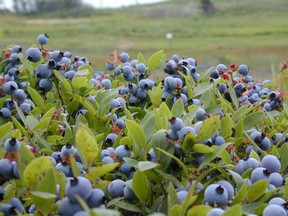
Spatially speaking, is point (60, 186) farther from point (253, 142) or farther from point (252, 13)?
point (252, 13)

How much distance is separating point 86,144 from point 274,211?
0.42m

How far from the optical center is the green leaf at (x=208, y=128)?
4.03 feet

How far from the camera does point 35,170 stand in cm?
97

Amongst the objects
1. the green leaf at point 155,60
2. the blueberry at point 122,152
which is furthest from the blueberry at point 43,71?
the blueberry at point 122,152

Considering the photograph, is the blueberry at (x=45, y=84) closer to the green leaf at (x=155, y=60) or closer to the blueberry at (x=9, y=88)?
the blueberry at (x=9, y=88)

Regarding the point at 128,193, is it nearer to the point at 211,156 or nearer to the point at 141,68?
the point at 211,156

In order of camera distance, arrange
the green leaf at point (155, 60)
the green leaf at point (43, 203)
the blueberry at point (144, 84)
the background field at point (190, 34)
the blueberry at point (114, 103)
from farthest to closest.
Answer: the background field at point (190, 34) → the green leaf at point (155, 60) → the blueberry at point (144, 84) → the blueberry at point (114, 103) → the green leaf at point (43, 203)

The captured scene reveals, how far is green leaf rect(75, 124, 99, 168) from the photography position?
0.97 meters

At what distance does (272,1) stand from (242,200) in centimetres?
5662

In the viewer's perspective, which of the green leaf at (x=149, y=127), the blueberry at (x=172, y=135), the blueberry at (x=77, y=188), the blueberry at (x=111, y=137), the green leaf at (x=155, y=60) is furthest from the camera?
the green leaf at (x=155, y=60)

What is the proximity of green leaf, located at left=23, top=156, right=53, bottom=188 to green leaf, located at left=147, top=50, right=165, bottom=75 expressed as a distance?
116 cm

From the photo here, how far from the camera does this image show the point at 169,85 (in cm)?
183

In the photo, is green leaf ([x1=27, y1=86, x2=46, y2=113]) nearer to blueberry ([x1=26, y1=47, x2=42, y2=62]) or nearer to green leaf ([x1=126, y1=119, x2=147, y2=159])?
blueberry ([x1=26, y1=47, x2=42, y2=62])

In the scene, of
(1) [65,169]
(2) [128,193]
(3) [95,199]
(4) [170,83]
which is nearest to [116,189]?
(2) [128,193]
